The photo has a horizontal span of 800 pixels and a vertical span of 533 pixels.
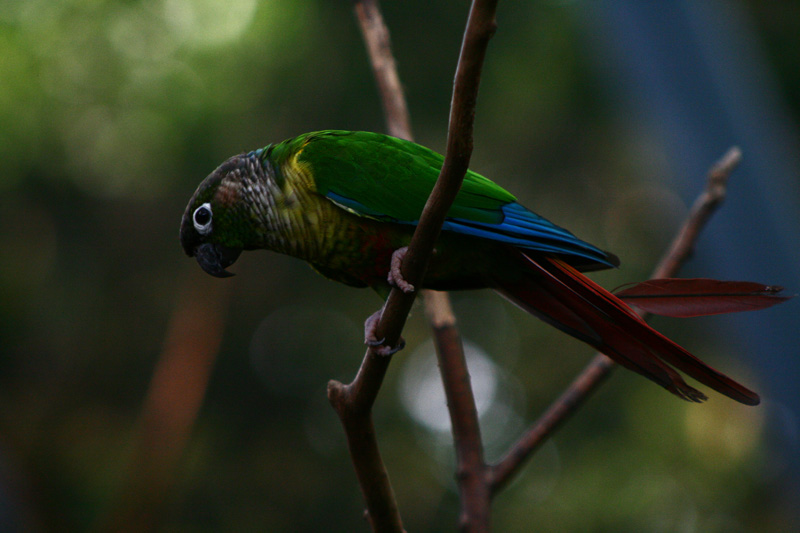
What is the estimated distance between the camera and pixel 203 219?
160cm

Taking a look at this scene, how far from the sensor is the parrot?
1.32 meters

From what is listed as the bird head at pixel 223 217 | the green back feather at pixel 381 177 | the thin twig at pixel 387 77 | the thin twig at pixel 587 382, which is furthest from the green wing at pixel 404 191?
the thin twig at pixel 587 382

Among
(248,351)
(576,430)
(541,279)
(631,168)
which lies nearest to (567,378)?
(576,430)

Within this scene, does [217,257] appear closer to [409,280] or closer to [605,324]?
[409,280]

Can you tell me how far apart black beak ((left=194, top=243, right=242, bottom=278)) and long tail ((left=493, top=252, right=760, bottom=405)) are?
0.67 metres

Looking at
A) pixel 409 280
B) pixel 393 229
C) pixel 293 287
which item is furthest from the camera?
pixel 293 287

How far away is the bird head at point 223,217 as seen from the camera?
156cm

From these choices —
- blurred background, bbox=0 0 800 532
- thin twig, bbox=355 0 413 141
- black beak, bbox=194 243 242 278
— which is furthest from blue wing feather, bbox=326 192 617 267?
blurred background, bbox=0 0 800 532

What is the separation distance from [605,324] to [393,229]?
1.57 feet

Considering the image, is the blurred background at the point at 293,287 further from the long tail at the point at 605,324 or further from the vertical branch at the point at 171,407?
the long tail at the point at 605,324

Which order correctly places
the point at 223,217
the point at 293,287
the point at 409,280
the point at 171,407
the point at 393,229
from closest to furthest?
the point at 409,280, the point at 393,229, the point at 223,217, the point at 171,407, the point at 293,287

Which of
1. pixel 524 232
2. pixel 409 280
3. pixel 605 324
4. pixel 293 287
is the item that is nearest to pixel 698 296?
pixel 605 324

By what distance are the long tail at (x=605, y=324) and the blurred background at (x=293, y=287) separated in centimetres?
123

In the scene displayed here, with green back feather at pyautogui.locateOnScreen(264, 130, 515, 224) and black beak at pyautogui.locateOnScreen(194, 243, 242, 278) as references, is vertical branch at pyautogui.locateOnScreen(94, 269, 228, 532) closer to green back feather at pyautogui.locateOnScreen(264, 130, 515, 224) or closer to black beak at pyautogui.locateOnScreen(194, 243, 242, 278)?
black beak at pyautogui.locateOnScreen(194, 243, 242, 278)
